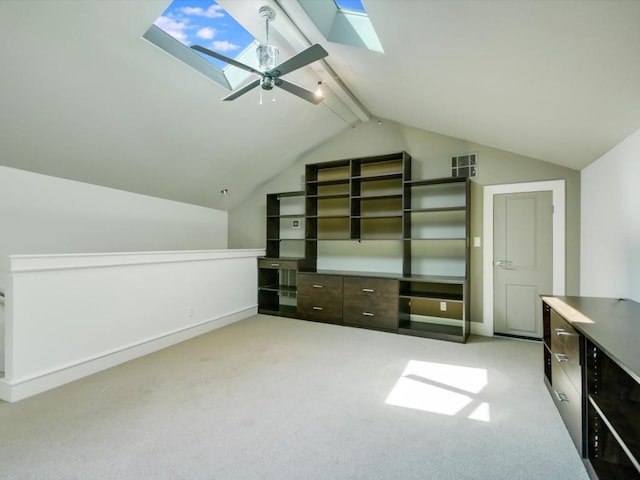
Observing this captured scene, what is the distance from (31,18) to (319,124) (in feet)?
10.8

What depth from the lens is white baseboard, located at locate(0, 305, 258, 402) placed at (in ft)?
7.83

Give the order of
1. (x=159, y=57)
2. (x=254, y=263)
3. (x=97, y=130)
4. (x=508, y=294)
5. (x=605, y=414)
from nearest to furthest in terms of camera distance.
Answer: (x=605, y=414)
(x=159, y=57)
(x=97, y=130)
(x=508, y=294)
(x=254, y=263)

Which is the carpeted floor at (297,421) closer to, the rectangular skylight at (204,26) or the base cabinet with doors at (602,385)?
the base cabinet with doors at (602,385)

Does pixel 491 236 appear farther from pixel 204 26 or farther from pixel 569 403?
pixel 204 26

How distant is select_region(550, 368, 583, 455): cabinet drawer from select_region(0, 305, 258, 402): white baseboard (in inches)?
148

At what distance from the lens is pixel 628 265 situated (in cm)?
244

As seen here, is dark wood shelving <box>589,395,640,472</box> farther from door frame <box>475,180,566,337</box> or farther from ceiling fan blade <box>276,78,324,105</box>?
ceiling fan blade <box>276,78,324,105</box>

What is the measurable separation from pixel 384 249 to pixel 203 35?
137 inches

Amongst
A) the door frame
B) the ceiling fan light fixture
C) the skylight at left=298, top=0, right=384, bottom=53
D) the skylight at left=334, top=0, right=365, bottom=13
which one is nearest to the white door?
the door frame

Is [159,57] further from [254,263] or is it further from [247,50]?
[254,263]

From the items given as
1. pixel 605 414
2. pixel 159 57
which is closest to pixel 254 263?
pixel 159 57

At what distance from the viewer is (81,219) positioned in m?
3.62

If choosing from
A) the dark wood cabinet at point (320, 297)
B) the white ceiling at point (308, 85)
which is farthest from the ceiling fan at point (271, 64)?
the dark wood cabinet at point (320, 297)

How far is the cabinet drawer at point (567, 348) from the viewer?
69.6 inches
